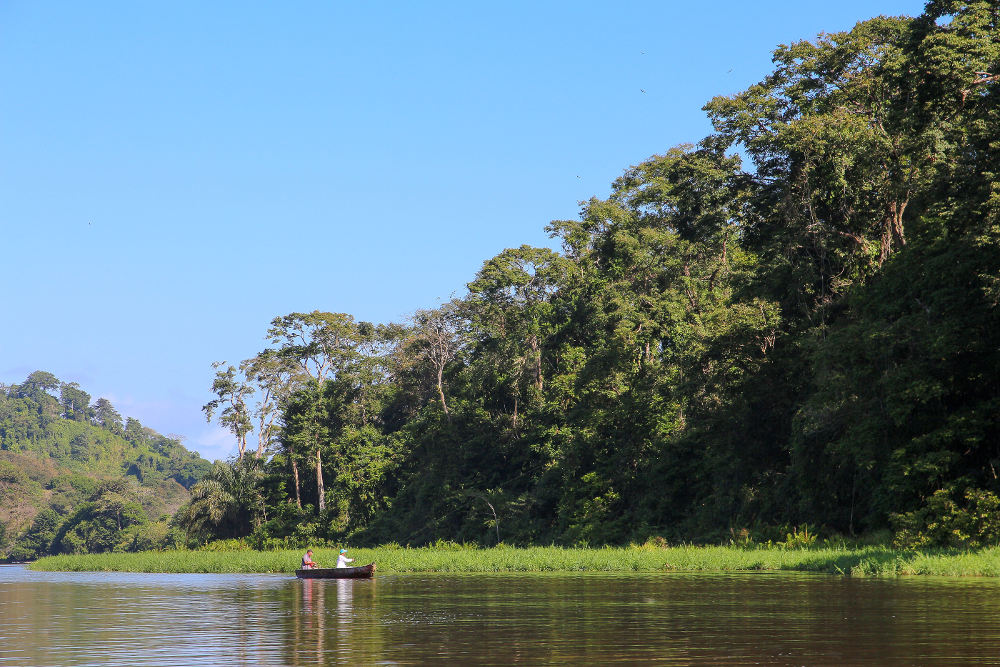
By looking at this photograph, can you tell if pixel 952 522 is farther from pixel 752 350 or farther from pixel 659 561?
pixel 752 350

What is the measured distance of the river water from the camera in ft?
46.4

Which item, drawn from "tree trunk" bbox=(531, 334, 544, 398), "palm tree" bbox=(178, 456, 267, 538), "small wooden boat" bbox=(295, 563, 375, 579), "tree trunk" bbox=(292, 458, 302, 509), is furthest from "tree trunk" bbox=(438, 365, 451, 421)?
"small wooden boat" bbox=(295, 563, 375, 579)

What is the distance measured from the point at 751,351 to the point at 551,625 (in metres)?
32.7

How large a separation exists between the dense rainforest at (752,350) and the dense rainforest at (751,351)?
136mm

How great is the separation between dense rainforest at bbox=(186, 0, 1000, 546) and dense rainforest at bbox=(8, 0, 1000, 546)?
0.14 metres

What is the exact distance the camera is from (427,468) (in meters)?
83.9

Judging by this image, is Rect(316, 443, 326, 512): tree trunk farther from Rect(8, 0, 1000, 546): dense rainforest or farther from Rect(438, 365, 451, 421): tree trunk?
Rect(438, 365, 451, 421): tree trunk

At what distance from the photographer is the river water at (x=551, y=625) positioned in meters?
14.1

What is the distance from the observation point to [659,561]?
129 ft

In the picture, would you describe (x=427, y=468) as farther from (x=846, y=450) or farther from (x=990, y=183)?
(x=990, y=183)

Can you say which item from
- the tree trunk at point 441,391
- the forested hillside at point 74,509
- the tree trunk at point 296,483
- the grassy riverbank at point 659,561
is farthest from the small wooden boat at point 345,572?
the forested hillside at point 74,509

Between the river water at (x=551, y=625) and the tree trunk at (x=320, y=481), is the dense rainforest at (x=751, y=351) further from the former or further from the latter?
the river water at (x=551, y=625)

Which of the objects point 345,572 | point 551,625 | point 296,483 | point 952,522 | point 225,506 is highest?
point 296,483

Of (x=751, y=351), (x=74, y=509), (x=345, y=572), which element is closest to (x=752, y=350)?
(x=751, y=351)
